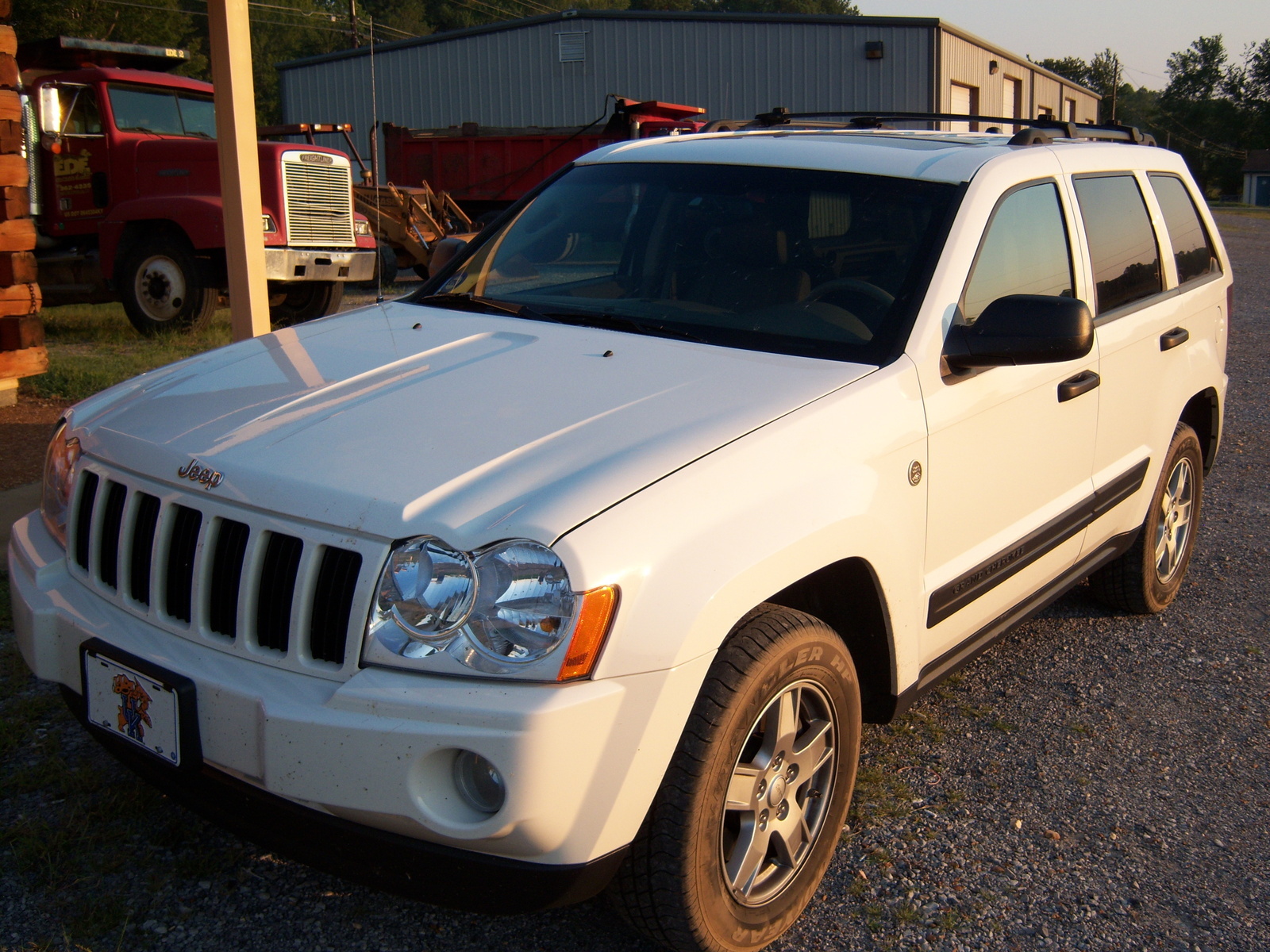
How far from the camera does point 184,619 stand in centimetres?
235

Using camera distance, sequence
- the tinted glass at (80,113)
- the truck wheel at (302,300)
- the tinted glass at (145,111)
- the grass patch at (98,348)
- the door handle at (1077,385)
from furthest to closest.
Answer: the truck wheel at (302,300)
the tinted glass at (145,111)
the tinted glass at (80,113)
the grass patch at (98,348)
the door handle at (1077,385)

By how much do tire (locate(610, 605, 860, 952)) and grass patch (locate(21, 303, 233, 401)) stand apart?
5.39 meters

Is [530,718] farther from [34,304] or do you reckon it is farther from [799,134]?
[34,304]

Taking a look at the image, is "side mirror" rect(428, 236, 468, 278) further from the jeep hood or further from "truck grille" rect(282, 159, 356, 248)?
"truck grille" rect(282, 159, 356, 248)

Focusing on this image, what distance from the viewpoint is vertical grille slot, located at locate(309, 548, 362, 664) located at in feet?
6.95

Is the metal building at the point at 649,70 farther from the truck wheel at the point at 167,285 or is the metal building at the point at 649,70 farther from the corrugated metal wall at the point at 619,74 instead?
the truck wheel at the point at 167,285

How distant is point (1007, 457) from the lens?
123 inches

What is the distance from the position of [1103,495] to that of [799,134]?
158 cm

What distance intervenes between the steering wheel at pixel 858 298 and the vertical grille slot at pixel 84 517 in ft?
6.19

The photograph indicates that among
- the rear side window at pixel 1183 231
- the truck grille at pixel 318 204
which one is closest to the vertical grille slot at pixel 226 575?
the rear side window at pixel 1183 231

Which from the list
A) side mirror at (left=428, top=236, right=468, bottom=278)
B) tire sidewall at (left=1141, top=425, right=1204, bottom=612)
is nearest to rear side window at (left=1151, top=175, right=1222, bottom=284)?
tire sidewall at (left=1141, top=425, right=1204, bottom=612)

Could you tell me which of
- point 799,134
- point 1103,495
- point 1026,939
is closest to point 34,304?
point 799,134

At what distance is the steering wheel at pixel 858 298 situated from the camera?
3016mm

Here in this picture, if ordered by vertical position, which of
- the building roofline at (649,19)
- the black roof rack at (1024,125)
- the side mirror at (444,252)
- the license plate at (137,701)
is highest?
the building roofline at (649,19)
